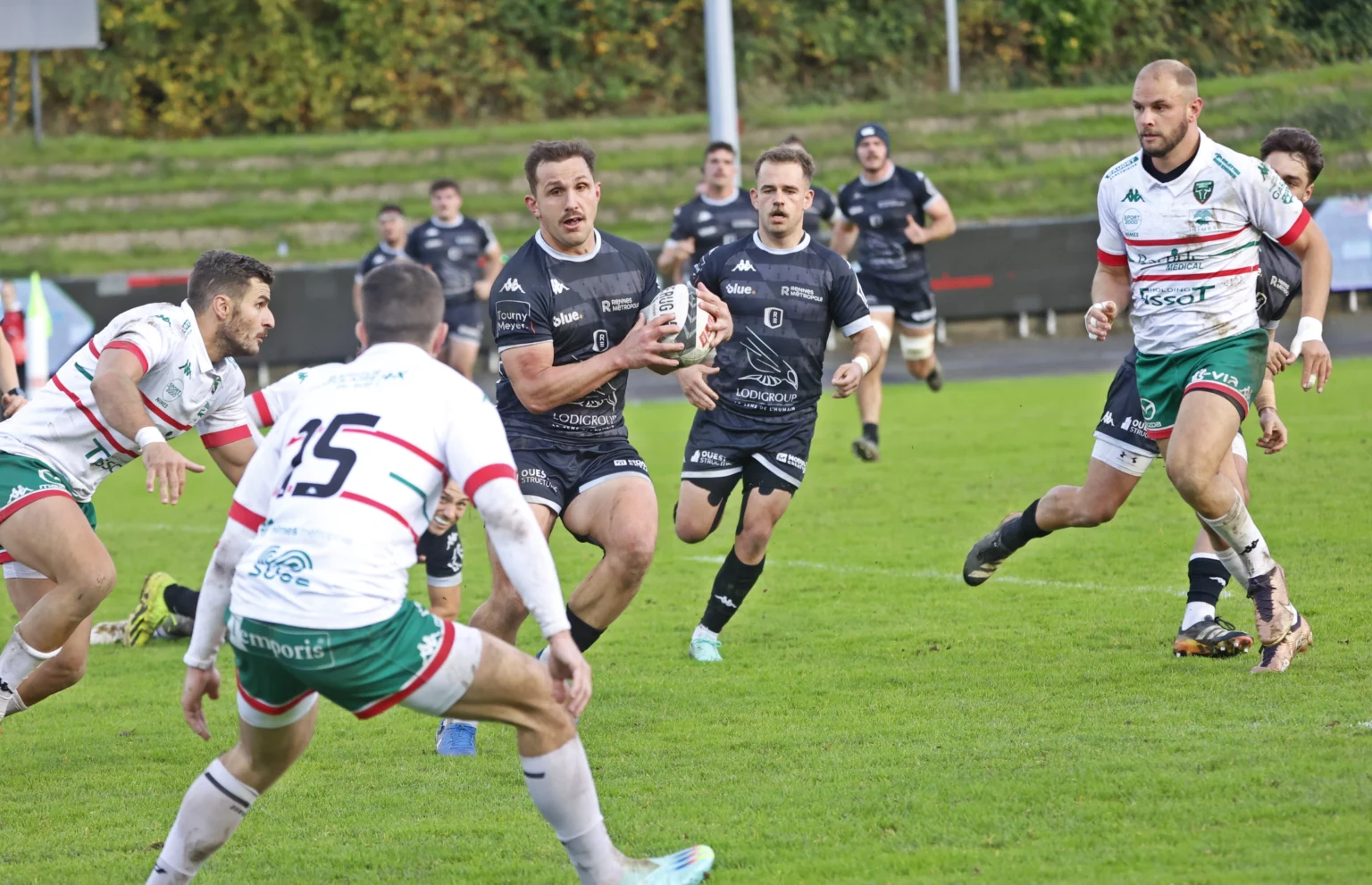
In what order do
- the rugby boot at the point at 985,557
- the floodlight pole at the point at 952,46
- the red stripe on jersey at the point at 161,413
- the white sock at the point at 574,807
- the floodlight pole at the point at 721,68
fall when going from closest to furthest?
the white sock at the point at 574,807
the red stripe on jersey at the point at 161,413
the rugby boot at the point at 985,557
the floodlight pole at the point at 721,68
the floodlight pole at the point at 952,46

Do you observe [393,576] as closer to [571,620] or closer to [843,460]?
[571,620]

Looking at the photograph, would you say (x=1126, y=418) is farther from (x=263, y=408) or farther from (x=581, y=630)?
(x=263, y=408)

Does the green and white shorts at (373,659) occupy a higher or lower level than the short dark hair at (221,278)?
lower

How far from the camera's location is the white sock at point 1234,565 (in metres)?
6.29

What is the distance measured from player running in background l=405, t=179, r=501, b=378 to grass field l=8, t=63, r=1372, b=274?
10561mm

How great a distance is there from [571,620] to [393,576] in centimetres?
227

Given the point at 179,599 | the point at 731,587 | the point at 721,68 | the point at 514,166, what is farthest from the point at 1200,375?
the point at 514,166

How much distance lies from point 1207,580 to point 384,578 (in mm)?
4033

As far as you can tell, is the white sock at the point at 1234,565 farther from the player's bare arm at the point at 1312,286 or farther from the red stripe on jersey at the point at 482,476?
the red stripe on jersey at the point at 482,476

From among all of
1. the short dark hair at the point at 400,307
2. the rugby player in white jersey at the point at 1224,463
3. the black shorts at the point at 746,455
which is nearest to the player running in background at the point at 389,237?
the black shorts at the point at 746,455

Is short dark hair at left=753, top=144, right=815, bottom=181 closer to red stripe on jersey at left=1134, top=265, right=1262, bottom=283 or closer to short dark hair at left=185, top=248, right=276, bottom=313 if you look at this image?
red stripe on jersey at left=1134, top=265, right=1262, bottom=283

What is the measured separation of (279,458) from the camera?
394cm

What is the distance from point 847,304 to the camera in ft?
24.2

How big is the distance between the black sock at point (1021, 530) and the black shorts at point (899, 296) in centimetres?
750
